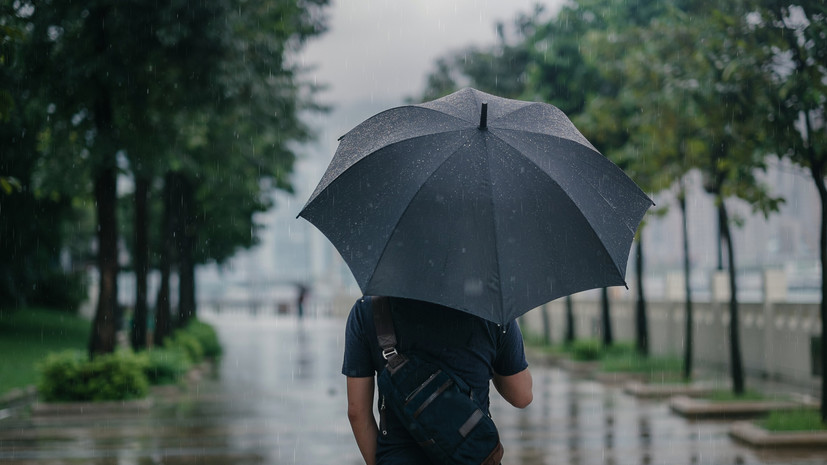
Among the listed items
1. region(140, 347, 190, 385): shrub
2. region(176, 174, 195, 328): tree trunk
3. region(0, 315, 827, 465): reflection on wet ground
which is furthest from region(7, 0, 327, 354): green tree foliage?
region(176, 174, 195, 328): tree trunk

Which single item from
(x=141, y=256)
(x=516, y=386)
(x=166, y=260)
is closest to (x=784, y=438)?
(x=516, y=386)

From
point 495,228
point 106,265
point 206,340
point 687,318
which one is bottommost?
point 206,340

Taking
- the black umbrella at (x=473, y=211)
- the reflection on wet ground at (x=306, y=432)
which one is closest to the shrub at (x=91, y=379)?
the reflection on wet ground at (x=306, y=432)

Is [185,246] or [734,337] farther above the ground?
[185,246]

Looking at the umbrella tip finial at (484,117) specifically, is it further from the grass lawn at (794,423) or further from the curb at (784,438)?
the grass lawn at (794,423)

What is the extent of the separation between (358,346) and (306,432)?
815cm

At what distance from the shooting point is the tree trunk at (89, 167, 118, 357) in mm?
14234

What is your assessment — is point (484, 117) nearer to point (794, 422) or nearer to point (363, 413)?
point (363, 413)

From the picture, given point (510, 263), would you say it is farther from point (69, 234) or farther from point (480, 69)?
point (69, 234)

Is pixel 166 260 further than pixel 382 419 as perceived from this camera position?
Yes

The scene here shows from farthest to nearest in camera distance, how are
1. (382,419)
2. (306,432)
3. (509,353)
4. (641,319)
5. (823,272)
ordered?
(641,319), (306,432), (823,272), (509,353), (382,419)

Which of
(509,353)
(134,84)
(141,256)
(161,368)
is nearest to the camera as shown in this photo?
(509,353)

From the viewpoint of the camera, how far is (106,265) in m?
14.5

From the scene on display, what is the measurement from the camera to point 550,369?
64.1 feet
